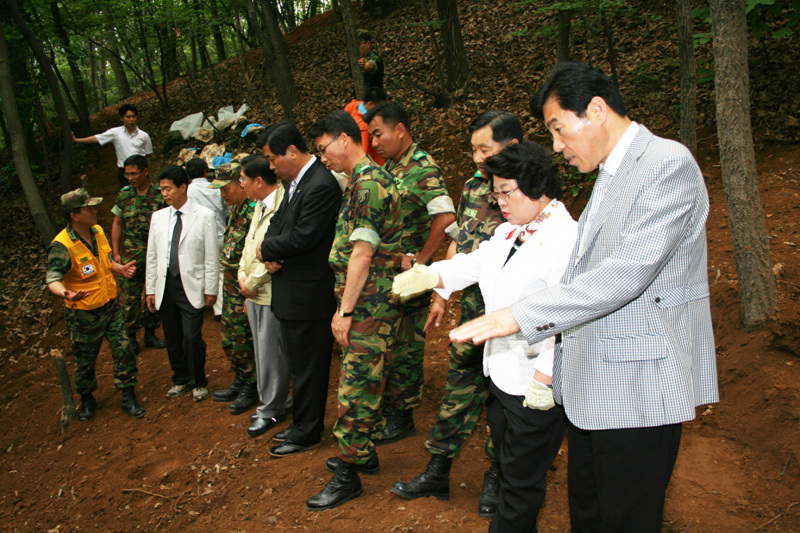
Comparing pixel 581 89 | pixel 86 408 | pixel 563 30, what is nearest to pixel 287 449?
pixel 86 408

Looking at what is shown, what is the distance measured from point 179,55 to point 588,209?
63.2 feet

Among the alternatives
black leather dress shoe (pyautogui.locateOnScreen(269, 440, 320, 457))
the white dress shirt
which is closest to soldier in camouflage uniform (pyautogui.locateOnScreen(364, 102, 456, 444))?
black leather dress shoe (pyautogui.locateOnScreen(269, 440, 320, 457))

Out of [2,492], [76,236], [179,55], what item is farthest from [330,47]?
[2,492]

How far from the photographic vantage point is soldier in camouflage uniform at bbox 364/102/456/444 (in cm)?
384

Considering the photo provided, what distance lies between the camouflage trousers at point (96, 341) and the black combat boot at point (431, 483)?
3.40 m

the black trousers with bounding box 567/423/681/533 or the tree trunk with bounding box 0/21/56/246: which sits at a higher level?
the tree trunk with bounding box 0/21/56/246

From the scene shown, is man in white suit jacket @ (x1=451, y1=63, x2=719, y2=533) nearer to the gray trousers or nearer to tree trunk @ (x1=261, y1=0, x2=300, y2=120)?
the gray trousers

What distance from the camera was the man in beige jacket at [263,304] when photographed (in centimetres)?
430

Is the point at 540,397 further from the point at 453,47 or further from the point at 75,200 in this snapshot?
the point at 453,47

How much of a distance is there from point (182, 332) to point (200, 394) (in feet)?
2.12

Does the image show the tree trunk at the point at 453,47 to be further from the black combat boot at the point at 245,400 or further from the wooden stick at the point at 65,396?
the wooden stick at the point at 65,396

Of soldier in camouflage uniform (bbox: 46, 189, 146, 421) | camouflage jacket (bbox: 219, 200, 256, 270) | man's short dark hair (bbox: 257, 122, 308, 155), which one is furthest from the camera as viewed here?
soldier in camouflage uniform (bbox: 46, 189, 146, 421)

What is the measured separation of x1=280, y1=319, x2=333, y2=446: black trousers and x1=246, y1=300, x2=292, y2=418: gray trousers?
41 centimetres

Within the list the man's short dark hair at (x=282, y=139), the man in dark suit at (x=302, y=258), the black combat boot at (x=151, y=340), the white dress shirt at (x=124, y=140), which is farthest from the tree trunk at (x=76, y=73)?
the man in dark suit at (x=302, y=258)
